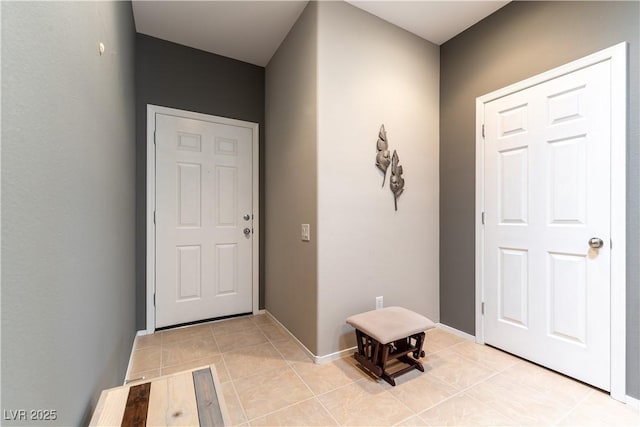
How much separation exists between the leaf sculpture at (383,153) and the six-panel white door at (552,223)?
2.78 feet

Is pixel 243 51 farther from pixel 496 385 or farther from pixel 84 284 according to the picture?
pixel 496 385

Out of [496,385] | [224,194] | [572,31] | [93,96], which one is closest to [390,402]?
[496,385]

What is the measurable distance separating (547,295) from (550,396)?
0.65 meters

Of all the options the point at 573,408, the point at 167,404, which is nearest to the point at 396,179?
the point at 573,408

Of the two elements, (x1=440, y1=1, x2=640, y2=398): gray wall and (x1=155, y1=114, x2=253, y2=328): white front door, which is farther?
(x1=155, y1=114, x2=253, y2=328): white front door

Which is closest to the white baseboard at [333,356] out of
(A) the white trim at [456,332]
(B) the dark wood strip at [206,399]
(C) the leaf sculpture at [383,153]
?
(A) the white trim at [456,332]

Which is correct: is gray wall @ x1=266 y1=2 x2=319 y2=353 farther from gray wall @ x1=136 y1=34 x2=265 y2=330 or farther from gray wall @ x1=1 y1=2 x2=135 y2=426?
gray wall @ x1=1 y1=2 x2=135 y2=426

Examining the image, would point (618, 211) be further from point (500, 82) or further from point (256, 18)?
point (256, 18)

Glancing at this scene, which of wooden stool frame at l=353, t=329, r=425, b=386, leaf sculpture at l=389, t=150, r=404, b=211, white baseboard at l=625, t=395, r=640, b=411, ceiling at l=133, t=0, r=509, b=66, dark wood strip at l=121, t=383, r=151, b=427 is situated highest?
ceiling at l=133, t=0, r=509, b=66

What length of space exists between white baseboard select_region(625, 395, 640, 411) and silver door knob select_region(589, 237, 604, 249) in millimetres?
870

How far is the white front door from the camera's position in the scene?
2.66 metres

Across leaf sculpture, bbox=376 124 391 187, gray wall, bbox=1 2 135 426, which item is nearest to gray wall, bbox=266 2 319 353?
leaf sculpture, bbox=376 124 391 187

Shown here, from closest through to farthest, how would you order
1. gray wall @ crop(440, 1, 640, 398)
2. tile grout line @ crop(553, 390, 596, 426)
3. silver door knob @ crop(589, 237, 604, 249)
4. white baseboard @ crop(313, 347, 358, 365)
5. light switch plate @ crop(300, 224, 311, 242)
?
1. tile grout line @ crop(553, 390, 596, 426)
2. gray wall @ crop(440, 1, 640, 398)
3. silver door knob @ crop(589, 237, 604, 249)
4. white baseboard @ crop(313, 347, 358, 365)
5. light switch plate @ crop(300, 224, 311, 242)

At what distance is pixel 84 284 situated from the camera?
92 centimetres
